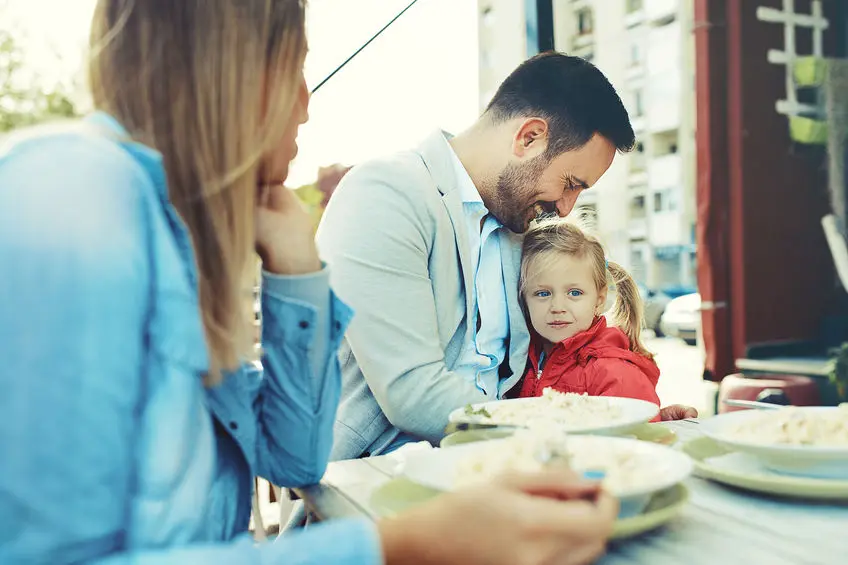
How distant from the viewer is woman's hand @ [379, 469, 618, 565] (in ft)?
2.30

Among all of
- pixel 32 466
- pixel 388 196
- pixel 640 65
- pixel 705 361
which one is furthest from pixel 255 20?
pixel 640 65

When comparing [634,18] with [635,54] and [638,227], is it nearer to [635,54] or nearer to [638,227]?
[635,54]

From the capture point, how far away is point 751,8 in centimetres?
541

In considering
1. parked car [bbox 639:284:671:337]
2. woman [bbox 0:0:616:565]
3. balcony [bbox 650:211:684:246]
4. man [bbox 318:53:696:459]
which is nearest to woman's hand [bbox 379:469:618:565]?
woman [bbox 0:0:616:565]

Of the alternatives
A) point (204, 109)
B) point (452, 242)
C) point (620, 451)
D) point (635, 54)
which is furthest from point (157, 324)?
point (635, 54)

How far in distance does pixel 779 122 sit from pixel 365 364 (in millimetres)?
4771

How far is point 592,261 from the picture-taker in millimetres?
2428

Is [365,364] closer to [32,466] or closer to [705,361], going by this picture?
[32,466]

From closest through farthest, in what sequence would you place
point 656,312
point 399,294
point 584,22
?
point 399,294
point 656,312
point 584,22

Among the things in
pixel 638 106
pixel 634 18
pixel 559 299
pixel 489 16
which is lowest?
pixel 559 299

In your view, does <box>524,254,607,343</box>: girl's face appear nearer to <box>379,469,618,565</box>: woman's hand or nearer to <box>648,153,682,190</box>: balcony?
<box>379,469,618,565</box>: woman's hand

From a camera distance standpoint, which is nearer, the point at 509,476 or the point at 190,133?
the point at 509,476

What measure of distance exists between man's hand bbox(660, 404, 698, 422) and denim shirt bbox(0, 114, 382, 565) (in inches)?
53.3

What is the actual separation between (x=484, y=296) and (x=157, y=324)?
4.93ft
